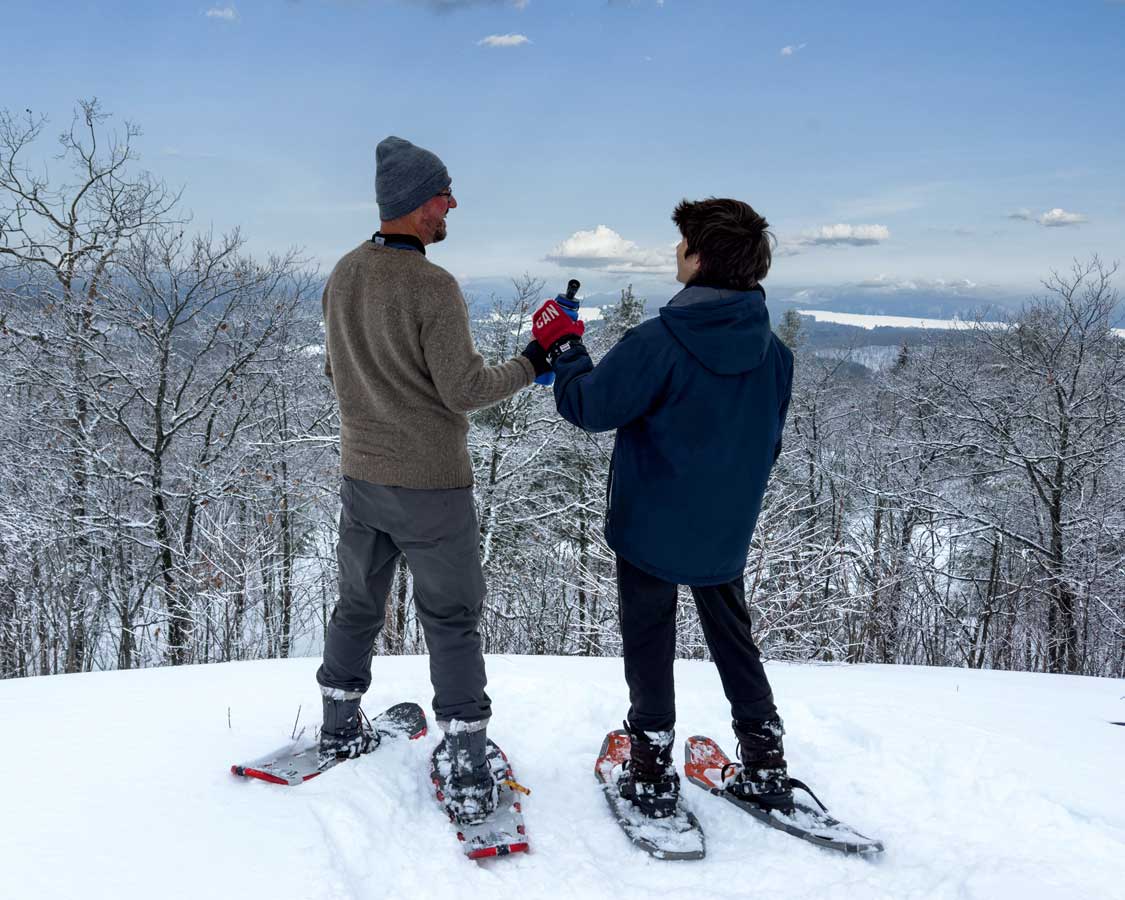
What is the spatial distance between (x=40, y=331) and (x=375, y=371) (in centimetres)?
1523

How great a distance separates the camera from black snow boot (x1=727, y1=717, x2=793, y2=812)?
91.8 inches

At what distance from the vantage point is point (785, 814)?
2281mm

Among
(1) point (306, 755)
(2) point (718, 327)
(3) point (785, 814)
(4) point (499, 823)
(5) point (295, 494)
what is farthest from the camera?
(5) point (295, 494)

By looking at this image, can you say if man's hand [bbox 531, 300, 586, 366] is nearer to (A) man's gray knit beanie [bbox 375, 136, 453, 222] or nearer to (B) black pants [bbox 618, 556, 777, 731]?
(A) man's gray knit beanie [bbox 375, 136, 453, 222]

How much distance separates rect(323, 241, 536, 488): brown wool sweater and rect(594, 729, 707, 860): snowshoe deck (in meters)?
1.12

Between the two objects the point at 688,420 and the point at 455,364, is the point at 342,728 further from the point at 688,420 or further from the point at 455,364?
the point at 688,420

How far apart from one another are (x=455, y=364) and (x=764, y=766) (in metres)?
1.63

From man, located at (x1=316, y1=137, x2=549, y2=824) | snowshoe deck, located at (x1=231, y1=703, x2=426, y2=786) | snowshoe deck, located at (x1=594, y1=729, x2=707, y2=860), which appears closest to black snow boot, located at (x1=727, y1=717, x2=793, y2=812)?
snowshoe deck, located at (x1=594, y1=729, x2=707, y2=860)

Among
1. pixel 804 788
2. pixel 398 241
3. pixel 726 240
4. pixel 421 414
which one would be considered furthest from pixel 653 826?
pixel 398 241

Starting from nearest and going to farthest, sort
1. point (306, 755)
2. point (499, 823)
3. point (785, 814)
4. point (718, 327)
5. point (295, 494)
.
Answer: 1. point (718, 327)
2. point (499, 823)
3. point (785, 814)
4. point (306, 755)
5. point (295, 494)

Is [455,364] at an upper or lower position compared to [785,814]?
upper

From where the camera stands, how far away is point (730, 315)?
2.05m

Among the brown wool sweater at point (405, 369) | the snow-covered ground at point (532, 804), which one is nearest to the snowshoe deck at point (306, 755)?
the snow-covered ground at point (532, 804)

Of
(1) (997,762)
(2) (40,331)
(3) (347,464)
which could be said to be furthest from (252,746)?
(2) (40,331)
